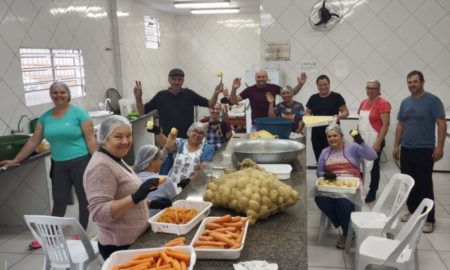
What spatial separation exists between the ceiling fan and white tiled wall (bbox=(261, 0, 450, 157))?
0.07 meters

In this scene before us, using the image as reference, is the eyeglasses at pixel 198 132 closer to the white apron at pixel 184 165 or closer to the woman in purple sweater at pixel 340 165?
the white apron at pixel 184 165

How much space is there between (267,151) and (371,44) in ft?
12.1

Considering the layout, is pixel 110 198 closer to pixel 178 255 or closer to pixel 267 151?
pixel 178 255

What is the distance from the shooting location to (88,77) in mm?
5449

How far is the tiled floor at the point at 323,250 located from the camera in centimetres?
311

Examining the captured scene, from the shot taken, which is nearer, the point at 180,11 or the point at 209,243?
the point at 209,243

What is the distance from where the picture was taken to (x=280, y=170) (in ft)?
7.88

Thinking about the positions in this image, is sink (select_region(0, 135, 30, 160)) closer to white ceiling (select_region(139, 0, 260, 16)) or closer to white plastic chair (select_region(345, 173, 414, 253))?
white plastic chair (select_region(345, 173, 414, 253))

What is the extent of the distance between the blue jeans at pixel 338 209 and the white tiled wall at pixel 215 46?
5.68 meters

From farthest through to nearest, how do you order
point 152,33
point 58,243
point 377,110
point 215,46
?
point 215,46 → point 152,33 → point 377,110 → point 58,243

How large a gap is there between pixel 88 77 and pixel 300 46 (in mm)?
3043

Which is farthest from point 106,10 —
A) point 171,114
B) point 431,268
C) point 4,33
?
point 431,268

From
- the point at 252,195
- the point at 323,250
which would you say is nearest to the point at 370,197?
the point at 323,250

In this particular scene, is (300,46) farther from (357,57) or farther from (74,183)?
(74,183)
